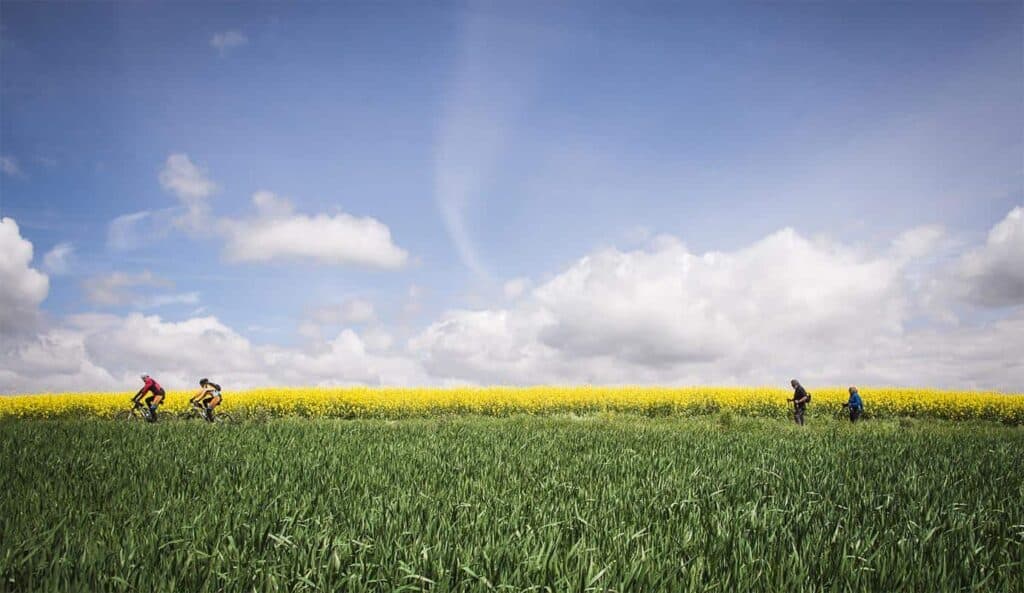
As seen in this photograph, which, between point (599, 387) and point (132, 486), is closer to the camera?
point (132, 486)

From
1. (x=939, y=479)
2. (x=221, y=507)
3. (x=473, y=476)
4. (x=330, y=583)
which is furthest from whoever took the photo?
(x=939, y=479)

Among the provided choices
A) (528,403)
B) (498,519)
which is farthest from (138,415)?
(498,519)

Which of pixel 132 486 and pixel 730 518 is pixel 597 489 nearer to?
pixel 730 518

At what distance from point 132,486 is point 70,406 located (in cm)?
3587

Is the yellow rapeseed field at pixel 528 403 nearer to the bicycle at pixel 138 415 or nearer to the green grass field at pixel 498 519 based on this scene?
the bicycle at pixel 138 415

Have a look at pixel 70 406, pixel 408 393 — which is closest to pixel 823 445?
pixel 408 393

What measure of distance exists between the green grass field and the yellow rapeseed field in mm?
21705

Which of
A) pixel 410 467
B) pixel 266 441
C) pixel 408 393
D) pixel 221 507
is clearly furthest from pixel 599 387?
pixel 221 507

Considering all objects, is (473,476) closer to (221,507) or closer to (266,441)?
(221,507)

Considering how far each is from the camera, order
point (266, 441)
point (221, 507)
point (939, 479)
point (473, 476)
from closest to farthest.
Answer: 1. point (221, 507)
2. point (473, 476)
3. point (939, 479)
4. point (266, 441)

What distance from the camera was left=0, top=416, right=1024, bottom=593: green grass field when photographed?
374 cm

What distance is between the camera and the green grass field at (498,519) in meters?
3.74

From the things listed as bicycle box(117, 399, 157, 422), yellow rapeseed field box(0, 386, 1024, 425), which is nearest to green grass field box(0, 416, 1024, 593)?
bicycle box(117, 399, 157, 422)

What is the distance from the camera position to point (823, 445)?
12.7 m
